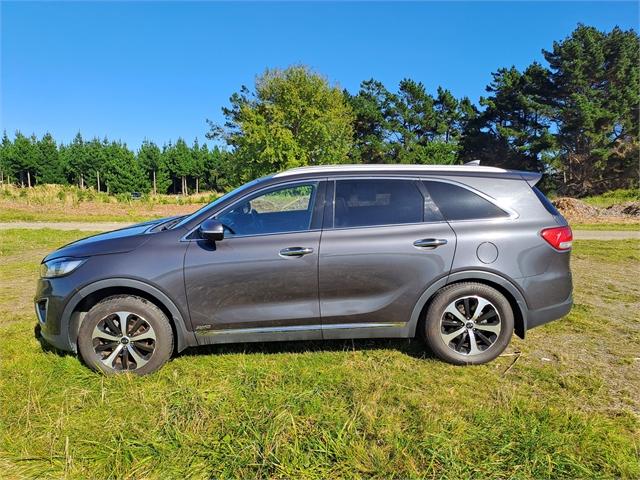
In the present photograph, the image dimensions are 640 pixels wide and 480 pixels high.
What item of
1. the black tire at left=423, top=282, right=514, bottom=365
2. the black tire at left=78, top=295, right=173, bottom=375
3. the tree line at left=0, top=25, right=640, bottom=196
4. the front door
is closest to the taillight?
the black tire at left=423, top=282, right=514, bottom=365

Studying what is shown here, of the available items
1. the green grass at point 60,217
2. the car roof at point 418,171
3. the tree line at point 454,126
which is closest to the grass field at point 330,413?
the car roof at point 418,171

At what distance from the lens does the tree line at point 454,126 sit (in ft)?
114

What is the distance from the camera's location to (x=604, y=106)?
121 feet

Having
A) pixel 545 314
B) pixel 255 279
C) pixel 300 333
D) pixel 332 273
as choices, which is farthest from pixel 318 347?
pixel 545 314

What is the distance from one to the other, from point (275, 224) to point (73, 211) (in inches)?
837

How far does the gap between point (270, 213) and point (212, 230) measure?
95cm

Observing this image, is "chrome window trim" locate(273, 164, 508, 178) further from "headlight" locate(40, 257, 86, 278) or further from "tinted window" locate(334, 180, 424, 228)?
"headlight" locate(40, 257, 86, 278)

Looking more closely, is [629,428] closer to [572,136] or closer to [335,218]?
[335,218]

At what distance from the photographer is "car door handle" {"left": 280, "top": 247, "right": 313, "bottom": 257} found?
11.1 feet

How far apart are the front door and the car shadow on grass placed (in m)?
0.49

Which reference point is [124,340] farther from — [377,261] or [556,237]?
[556,237]

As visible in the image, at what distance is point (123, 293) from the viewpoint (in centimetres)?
345

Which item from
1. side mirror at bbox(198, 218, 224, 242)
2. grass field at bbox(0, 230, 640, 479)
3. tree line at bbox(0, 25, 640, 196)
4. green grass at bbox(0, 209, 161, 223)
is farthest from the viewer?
tree line at bbox(0, 25, 640, 196)

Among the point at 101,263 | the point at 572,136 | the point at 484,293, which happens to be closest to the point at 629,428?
the point at 484,293
